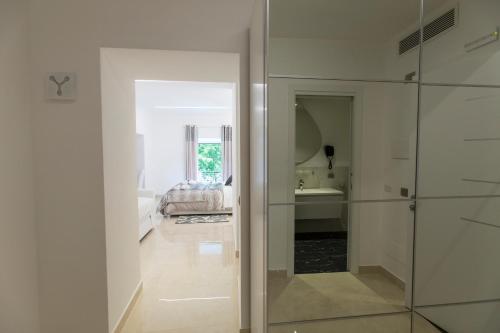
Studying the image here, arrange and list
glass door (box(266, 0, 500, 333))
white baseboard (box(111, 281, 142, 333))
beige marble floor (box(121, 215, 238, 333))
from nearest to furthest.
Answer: glass door (box(266, 0, 500, 333)), white baseboard (box(111, 281, 142, 333)), beige marble floor (box(121, 215, 238, 333))

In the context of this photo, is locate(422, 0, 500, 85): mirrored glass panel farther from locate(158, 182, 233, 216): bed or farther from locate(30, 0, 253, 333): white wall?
locate(158, 182, 233, 216): bed

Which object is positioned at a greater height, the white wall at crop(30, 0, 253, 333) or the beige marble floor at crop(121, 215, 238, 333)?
the white wall at crop(30, 0, 253, 333)

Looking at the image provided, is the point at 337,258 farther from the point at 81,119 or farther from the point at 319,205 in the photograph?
the point at 81,119

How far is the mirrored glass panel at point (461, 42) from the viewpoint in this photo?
1.46 metres

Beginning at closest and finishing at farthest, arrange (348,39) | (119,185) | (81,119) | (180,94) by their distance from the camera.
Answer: (348,39)
(81,119)
(119,185)
(180,94)

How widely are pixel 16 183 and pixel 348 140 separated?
203 centimetres

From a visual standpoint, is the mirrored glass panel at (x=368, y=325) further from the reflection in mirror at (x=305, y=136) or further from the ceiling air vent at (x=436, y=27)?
the ceiling air vent at (x=436, y=27)

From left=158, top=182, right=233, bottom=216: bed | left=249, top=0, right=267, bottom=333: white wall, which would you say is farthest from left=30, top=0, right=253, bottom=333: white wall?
left=158, top=182, right=233, bottom=216: bed

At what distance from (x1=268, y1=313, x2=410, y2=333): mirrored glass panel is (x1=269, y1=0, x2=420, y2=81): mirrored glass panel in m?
1.45

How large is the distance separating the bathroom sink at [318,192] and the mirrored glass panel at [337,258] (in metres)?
0.01

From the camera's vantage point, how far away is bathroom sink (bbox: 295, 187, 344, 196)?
153cm

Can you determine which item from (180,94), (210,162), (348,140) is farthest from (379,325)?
(210,162)

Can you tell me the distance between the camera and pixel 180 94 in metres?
5.23

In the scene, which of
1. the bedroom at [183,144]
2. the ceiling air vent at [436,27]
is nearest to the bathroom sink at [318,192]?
the ceiling air vent at [436,27]
